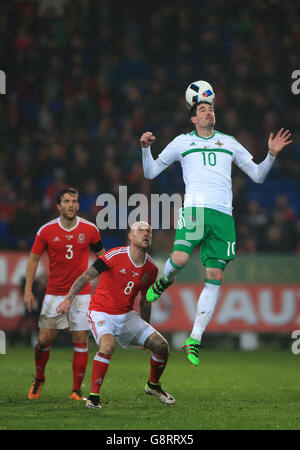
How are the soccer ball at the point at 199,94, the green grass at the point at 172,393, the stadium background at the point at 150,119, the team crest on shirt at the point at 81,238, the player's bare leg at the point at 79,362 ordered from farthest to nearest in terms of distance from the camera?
the stadium background at the point at 150,119 → the team crest on shirt at the point at 81,238 → the player's bare leg at the point at 79,362 → the soccer ball at the point at 199,94 → the green grass at the point at 172,393

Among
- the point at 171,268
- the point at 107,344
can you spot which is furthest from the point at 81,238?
the point at 171,268

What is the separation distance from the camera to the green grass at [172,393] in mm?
7109

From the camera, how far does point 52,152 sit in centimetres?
1736

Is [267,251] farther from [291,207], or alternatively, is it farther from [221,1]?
[221,1]

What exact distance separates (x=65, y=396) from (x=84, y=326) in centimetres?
83

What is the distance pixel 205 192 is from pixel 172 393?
10.1 feet

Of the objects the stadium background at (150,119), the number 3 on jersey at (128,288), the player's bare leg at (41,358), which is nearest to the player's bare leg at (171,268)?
the number 3 on jersey at (128,288)

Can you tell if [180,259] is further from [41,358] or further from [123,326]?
[41,358]

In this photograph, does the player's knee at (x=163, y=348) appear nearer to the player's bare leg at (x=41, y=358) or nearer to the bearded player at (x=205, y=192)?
the bearded player at (x=205, y=192)

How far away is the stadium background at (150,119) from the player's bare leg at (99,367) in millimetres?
7046

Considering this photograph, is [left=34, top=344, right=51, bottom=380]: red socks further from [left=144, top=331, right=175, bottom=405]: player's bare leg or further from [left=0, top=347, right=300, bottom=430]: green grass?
[left=144, top=331, right=175, bottom=405]: player's bare leg

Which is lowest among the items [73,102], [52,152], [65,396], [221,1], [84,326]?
[65,396]

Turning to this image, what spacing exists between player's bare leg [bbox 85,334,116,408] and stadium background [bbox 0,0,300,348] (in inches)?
277
